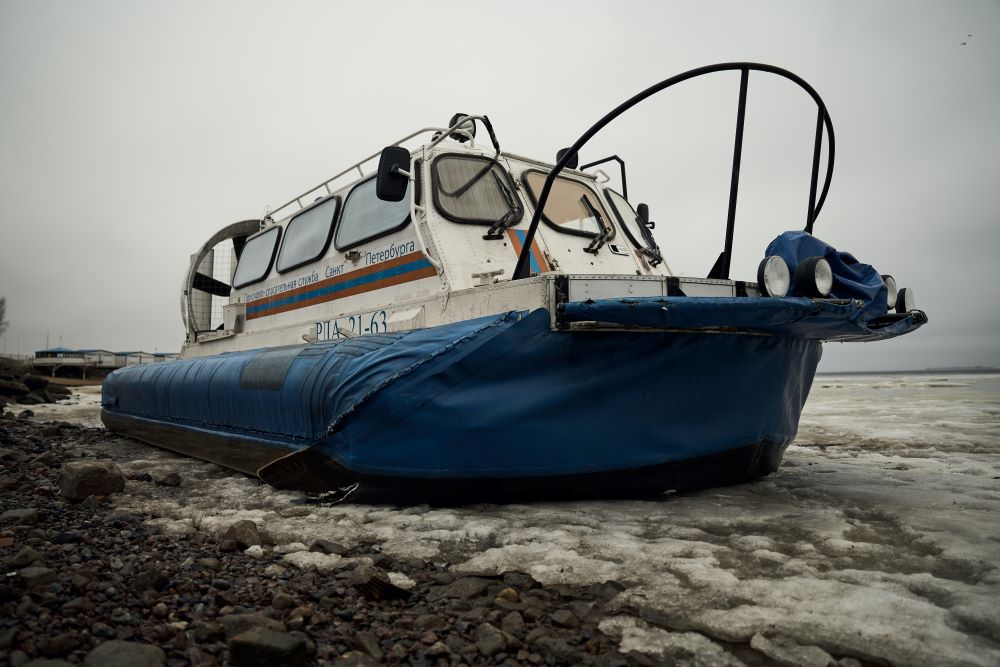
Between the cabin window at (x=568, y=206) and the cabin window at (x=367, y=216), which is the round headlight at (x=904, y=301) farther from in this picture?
the cabin window at (x=367, y=216)

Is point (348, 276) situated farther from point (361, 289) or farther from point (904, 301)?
point (904, 301)

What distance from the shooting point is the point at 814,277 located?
2.93 m

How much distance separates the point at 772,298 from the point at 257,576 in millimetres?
2303

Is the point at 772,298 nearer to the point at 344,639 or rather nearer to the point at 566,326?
the point at 566,326

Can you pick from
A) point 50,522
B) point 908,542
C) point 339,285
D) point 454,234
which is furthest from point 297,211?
point 908,542

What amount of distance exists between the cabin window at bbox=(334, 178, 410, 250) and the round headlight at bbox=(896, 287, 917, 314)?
2.76m

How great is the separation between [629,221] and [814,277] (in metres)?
2.20

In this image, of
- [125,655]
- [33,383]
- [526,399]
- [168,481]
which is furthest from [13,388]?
[125,655]

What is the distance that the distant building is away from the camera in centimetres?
2842

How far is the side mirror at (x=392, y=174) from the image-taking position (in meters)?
3.72

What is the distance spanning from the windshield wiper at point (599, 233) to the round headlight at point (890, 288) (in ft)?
5.41

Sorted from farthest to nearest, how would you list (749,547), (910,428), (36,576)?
(910,428)
(749,547)
(36,576)

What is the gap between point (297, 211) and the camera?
19.6 ft

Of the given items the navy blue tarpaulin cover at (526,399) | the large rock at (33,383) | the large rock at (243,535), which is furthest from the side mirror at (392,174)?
the large rock at (33,383)
